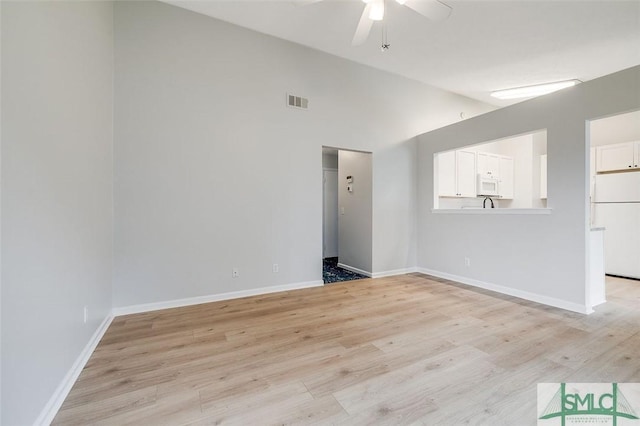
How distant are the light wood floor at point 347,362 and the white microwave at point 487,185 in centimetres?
278

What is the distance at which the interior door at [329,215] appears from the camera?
6.32 metres

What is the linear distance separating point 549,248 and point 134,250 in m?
4.79

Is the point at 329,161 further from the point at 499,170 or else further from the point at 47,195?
the point at 47,195

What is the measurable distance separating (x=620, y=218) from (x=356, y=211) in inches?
172

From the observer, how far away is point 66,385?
5.39 ft

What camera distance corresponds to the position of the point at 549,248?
10.3 ft

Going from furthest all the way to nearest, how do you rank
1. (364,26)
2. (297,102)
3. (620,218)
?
(620,218), (297,102), (364,26)

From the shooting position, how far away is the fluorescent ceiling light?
468 centimetres

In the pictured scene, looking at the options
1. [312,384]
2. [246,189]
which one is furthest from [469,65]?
[312,384]

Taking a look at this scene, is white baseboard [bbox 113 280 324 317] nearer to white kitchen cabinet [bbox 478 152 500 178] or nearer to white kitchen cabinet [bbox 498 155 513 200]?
white kitchen cabinet [bbox 478 152 500 178]

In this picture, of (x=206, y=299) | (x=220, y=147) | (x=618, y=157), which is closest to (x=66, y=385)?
(x=206, y=299)

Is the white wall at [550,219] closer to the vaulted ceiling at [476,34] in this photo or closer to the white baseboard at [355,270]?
the vaulted ceiling at [476,34]

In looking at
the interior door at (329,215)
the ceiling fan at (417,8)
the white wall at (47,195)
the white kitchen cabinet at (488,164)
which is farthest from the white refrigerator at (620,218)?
the white wall at (47,195)

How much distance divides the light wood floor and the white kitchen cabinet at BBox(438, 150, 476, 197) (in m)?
2.45
